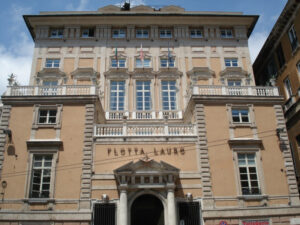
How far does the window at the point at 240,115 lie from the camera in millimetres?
23016

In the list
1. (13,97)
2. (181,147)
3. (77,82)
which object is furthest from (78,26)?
(181,147)

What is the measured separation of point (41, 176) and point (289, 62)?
23.2 metres

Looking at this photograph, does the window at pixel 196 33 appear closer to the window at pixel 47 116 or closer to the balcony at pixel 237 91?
the balcony at pixel 237 91

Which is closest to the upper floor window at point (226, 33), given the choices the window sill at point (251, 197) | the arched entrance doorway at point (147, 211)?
the window sill at point (251, 197)

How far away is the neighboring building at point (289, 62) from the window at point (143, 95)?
10776 millimetres

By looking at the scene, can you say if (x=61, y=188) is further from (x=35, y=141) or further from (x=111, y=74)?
(x=111, y=74)

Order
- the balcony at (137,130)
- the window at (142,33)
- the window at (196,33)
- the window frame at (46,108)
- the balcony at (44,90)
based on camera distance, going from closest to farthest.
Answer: the window frame at (46,108) → the balcony at (137,130) → the balcony at (44,90) → the window at (142,33) → the window at (196,33)

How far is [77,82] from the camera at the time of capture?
98.6 ft

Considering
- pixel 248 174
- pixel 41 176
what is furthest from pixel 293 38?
pixel 41 176

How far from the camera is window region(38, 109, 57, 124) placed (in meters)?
22.4

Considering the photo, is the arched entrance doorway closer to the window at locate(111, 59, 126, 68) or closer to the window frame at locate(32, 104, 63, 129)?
the window frame at locate(32, 104, 63, 129)

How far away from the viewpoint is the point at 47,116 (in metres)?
22.5

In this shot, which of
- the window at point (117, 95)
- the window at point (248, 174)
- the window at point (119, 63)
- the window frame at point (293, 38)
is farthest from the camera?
the window at point (119, 63)

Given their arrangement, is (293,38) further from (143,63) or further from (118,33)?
(118,33)
